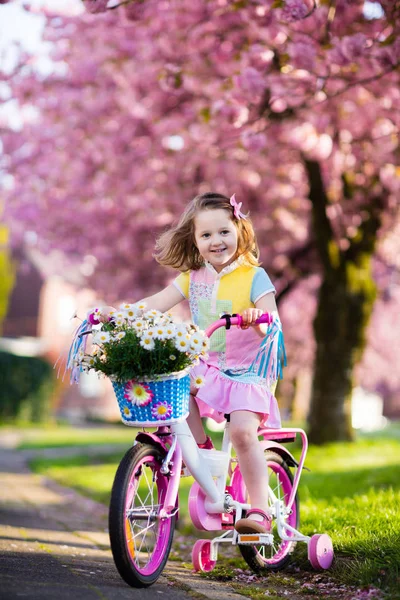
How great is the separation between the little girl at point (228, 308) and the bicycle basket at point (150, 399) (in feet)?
0.90

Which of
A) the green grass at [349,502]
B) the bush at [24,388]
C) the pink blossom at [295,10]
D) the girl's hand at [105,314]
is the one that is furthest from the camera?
the bush at [24,388]

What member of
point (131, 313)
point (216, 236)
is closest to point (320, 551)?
point (131, 313)

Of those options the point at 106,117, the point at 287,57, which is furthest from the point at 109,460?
the point at 287,57

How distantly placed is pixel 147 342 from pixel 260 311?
54cm

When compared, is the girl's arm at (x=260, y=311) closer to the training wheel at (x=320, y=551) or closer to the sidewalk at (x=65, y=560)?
the training wheel at (x=320, y=551)

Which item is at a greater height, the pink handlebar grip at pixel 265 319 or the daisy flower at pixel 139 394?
the pink handlebar grip at pixel 265 319

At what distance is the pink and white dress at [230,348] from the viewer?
13.1 feet

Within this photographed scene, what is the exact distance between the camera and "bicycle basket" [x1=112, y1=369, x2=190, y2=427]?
141 inches

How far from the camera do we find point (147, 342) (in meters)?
3.57

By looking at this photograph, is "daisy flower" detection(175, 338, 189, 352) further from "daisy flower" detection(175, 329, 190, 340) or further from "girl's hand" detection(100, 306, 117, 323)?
"girl's hand" detection(100, 306, 117, 323)

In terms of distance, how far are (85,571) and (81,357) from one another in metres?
1.09

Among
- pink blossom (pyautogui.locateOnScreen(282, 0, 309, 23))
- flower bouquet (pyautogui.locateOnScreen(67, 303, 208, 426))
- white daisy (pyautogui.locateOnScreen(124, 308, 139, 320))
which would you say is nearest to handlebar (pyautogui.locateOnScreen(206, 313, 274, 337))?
flower bouquet (pyautogui.locateOnScreen(67, 303, 208, 426))

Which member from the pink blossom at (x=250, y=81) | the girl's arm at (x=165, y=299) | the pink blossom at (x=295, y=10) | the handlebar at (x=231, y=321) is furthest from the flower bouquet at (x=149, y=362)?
the pink blossom at (x=250, y=81)

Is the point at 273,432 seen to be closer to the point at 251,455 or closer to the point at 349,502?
the point at 251,455
